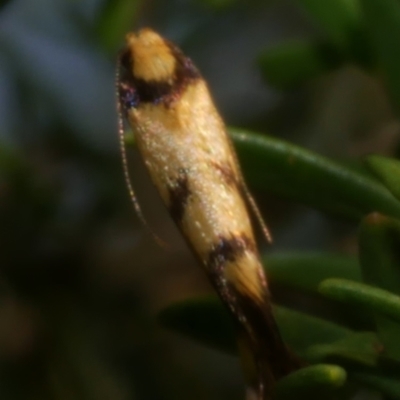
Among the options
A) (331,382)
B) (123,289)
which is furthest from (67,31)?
(331,382)

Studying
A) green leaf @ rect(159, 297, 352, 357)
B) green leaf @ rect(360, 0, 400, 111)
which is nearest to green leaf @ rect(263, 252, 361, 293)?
green leaf @ rect(159, 297, 352, 357)

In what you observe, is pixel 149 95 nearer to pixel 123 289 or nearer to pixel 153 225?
pixel 123 289

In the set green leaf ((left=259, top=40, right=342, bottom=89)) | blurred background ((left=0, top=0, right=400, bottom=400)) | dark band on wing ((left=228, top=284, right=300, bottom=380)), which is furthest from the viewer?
blurred background ((left=0, top=0, right=400, bottom=400))

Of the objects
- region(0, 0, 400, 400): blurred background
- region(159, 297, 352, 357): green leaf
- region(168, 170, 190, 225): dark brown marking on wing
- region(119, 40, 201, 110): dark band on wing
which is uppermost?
region(119, 40, 201, 110): dark band on wing

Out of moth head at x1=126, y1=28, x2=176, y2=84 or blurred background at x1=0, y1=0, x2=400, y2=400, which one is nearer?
moth head at x1=126, y1=28, x2=176, y2=84

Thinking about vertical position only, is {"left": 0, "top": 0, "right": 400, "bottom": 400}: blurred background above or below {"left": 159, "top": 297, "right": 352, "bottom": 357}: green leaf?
below

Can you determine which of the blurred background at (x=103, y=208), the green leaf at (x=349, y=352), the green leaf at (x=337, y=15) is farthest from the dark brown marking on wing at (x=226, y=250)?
the blurred background at (x=103, y=208)

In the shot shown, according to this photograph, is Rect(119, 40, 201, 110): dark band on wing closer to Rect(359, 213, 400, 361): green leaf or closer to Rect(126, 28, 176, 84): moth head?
Rect(126, 28, 176, 84): moth head
